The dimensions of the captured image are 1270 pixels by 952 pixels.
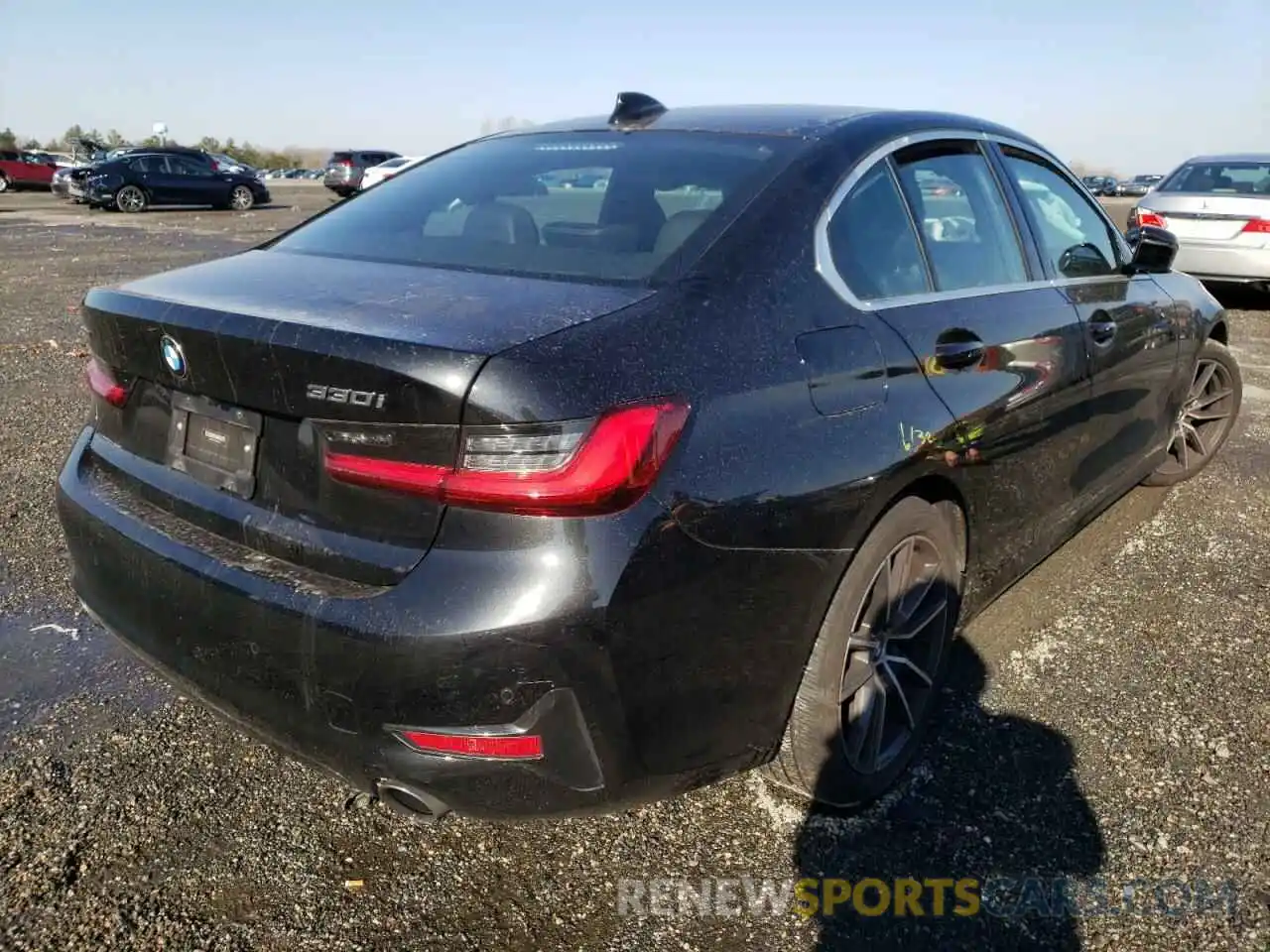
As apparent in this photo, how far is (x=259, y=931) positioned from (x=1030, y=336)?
100 inches

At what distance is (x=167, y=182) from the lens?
2478 centimetres

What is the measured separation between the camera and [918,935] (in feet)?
6.84

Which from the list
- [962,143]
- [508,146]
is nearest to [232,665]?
[508,146]

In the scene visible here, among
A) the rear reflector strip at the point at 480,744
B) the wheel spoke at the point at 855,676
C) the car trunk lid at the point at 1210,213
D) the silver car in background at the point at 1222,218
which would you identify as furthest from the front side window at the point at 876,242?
the car trunk lid at the point at 1210,213

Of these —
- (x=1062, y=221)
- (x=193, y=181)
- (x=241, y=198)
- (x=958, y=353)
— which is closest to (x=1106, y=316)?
(x=1062, y=221)

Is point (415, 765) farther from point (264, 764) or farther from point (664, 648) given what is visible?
point (264, 764)

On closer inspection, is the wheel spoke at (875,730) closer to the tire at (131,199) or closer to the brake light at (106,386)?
the brake light at (106,386)

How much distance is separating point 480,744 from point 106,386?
1393 millimetres

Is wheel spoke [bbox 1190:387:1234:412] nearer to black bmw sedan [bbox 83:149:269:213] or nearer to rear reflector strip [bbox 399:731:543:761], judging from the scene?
rear reflector strip [bbox 399:731:543:761]

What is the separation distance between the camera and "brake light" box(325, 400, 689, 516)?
66.7 inches

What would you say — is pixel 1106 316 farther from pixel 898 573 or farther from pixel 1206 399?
pixel 1206 399

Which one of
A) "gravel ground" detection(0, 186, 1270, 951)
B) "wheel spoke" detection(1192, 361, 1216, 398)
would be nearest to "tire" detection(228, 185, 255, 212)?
"gravel ground" detection(0, 186, 1270, 951)

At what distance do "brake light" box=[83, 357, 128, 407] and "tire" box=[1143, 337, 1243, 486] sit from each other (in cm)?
437

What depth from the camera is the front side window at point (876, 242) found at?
2.35m
